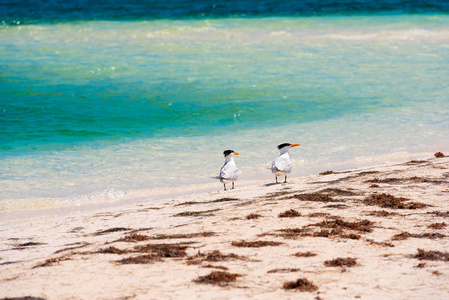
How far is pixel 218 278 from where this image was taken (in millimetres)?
4957

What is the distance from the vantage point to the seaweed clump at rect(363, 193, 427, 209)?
7258 millimetres

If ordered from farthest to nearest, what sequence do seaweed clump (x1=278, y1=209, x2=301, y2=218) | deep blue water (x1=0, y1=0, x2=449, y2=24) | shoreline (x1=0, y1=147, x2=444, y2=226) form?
deep blue water (x1=0, y1=0, x2=449, y2=24)
shoreline (x1=0, y1=147, x2=444, y2=226)
seaweed clump (x1=278, y1=209, x2=301, y2=218)

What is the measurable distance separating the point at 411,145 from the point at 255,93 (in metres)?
7.67

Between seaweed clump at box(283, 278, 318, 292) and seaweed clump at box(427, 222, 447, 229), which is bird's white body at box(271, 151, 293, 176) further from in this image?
seaweed clump at box(283, 278, 318, 292)

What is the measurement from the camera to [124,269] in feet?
17.4

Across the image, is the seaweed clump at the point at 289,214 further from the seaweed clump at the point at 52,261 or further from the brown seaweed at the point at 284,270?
the seaweed clump at the point at 52,261

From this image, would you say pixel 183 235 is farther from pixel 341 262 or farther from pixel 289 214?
pixel 341 262

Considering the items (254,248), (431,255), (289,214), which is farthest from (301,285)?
(289,214)

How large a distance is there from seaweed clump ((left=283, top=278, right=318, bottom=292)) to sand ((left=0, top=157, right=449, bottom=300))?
0.01m

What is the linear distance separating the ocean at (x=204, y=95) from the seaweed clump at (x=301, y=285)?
6096mm

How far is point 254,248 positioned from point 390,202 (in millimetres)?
2607

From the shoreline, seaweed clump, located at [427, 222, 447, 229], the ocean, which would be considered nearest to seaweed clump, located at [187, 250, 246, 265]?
seaweed clump, located at [427, 222, 447, 229]

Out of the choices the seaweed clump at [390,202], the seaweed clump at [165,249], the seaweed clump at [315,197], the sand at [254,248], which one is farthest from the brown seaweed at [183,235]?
the seaweed clump at [390,202]

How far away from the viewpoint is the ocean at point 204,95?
12.2m
